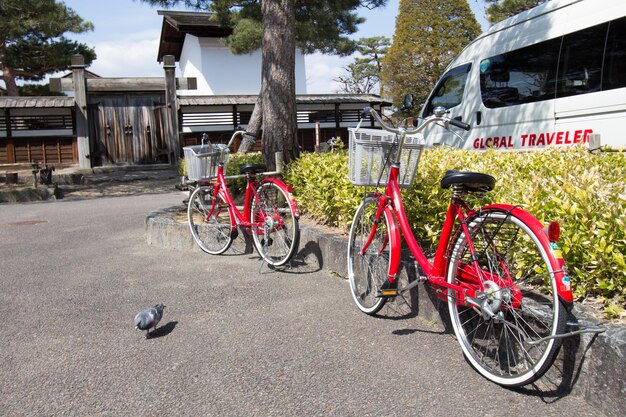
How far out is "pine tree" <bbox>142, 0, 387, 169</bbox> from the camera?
6996 millimetres

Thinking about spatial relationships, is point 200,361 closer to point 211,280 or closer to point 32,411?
point 32,411

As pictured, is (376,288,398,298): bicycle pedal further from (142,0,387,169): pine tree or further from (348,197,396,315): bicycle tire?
(142,0,387,169): pine tree

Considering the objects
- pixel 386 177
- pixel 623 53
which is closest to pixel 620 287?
pixel 386 177

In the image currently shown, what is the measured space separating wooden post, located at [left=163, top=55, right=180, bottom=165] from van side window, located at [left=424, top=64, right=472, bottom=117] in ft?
37.7

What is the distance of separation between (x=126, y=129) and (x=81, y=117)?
159 centimetres

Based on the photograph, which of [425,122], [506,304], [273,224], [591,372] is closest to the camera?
[591,372]

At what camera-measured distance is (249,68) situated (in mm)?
22859

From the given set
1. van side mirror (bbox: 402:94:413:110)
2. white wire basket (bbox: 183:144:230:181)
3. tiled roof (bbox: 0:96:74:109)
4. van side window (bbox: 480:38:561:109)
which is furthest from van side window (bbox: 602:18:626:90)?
tiled roof (bbox: 0:96:74:109)

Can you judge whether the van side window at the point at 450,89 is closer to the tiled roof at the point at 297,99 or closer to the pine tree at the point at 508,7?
the pine tree at the point at 508,7

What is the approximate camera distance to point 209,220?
20.1 feet

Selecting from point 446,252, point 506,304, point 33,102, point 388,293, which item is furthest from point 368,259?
point 33,102

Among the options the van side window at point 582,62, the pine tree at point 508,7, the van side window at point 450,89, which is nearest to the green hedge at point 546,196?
the van side window at point 582,62

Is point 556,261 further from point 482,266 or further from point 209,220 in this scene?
point 209,220

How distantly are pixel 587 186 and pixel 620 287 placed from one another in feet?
2.42
